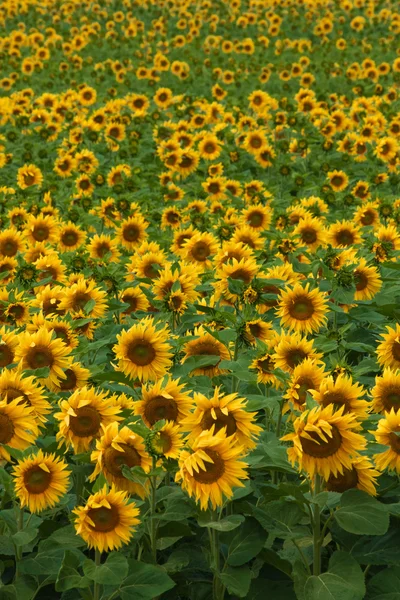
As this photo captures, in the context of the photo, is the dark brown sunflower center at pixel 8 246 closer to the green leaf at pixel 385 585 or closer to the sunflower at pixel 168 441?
the sunflower at pixel 168 441

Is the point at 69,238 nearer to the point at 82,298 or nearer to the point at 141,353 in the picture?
the point at 82,298

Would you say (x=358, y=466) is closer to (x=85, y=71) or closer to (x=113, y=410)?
(x=113, y=410)

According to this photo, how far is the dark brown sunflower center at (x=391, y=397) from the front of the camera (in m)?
3.20

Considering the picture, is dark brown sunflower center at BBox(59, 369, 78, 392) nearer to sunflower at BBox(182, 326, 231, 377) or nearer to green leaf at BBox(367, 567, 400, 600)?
sunflower at BBox(182, 326, 231, 377)

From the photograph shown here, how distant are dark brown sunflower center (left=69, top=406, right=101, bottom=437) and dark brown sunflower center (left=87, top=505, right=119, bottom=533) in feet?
1.45

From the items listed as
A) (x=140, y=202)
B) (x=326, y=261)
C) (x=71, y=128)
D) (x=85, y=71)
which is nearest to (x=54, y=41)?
(x=85, y=71)

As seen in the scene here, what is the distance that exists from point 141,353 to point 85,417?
0.77 meters

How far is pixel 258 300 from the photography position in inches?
181

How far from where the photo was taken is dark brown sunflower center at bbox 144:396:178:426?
3.18m

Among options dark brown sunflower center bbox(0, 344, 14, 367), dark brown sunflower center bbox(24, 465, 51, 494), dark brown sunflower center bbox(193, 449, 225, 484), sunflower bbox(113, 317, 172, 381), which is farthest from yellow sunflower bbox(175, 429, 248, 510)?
dark brown sunflower center bbox(0, 344, 14, 367)

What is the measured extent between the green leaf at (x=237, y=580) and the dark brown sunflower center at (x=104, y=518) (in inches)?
20.4

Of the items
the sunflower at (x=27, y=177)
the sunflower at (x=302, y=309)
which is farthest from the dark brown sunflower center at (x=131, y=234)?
the sunflower at (x=302, y=309)

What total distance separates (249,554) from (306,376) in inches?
30.5

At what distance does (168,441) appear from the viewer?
9.74ft
